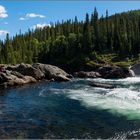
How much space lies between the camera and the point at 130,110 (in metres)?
48.1

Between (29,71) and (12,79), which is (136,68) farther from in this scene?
(12,79)

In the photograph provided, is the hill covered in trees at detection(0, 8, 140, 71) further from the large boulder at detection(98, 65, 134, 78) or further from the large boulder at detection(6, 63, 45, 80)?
the large boulder at detection(6, 63, 45, 80)

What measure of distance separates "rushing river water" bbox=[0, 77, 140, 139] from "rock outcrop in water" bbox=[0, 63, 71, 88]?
24.8 meters

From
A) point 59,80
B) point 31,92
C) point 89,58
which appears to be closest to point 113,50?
point 89,58

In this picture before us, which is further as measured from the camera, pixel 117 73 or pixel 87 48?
pixel 87 48

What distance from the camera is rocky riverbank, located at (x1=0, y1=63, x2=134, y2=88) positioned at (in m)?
93.2

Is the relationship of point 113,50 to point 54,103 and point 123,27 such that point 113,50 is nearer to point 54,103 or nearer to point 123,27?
point 123,27

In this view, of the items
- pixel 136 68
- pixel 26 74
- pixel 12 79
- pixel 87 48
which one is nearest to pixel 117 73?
pixel 136 68

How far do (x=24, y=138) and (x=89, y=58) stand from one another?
404 feet

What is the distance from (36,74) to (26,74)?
3.28 metres

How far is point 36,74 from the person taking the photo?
10631 centimetres

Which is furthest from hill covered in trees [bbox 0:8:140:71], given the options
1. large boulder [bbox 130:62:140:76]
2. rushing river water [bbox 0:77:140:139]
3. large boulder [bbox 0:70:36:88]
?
rushing river water [bbox 0:77:140:139]

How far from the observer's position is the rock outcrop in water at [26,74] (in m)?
92.6

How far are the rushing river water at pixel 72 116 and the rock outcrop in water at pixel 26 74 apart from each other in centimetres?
2476
